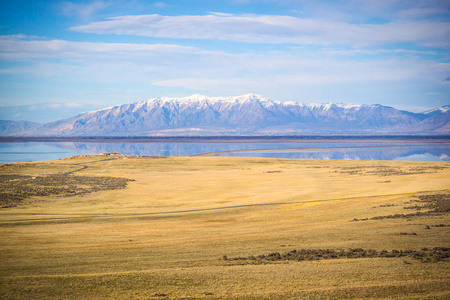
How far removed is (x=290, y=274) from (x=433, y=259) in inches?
205

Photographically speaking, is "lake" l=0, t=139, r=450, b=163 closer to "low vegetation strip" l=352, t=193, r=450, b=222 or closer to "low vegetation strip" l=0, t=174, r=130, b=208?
"low vegetation strip" l=0, t=174, r=130, b=208

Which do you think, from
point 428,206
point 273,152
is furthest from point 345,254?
point 273,152

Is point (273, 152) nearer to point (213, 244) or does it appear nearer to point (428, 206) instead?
point (428, 206)

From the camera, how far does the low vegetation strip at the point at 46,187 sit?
36.3 metres

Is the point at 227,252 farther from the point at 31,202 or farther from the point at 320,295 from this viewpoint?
the point at 31,202

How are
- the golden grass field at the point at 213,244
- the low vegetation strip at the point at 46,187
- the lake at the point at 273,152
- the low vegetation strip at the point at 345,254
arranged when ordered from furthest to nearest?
1. the lake at the point at 273,152
2. the low vegetation strip at the point at 46,187
3. the low vegetation strip at the point at 345,254
4. the golden grass field at the point at 213,244

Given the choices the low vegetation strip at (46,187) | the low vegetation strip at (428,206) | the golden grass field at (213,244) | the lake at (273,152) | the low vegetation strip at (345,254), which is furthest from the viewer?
the lake at (273,152)

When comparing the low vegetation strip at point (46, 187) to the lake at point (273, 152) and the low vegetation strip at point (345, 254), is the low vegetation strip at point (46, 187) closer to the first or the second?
the low vegetation strip at point (345, 254)

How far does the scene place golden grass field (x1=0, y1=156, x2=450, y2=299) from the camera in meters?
12.3

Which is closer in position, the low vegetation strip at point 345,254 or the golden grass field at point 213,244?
the golden grass field at point 213,244

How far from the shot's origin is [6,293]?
11.8m

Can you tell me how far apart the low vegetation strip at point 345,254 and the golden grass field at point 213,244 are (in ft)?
1.58

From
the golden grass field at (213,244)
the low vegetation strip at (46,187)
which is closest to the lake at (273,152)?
the low vegetation strip at (46,187)

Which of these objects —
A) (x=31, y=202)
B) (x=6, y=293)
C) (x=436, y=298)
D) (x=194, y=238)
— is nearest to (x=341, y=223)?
(x=194, y=238)
